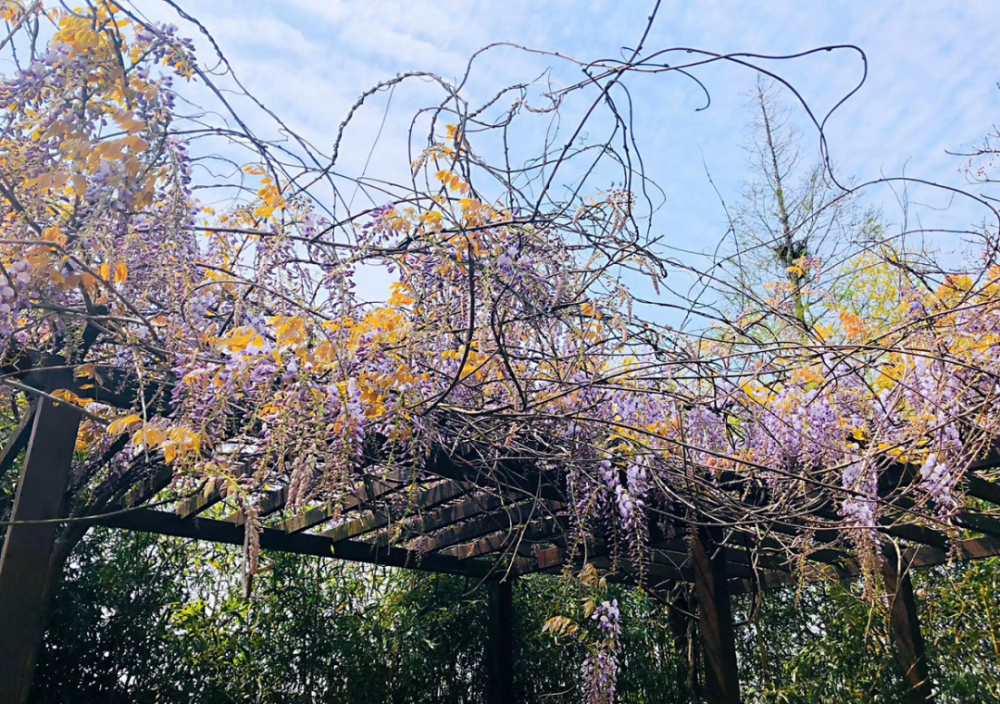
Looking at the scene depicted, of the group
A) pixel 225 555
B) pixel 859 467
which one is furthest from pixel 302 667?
pixel 859 467

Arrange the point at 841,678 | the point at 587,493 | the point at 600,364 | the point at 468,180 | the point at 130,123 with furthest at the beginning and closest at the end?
the point at 841,678, the point at 587,493, the point at 600,364, the point at 468,180, the point at 130,123

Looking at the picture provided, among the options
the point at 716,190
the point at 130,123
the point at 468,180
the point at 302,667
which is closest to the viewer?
the point at 130,123

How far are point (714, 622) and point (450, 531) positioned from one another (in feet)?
4.51

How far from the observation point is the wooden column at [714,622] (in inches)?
144

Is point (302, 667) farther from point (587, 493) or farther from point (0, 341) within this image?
point (0, 341)

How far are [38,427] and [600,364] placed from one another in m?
1.73

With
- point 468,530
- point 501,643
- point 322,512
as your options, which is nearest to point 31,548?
point 322,512

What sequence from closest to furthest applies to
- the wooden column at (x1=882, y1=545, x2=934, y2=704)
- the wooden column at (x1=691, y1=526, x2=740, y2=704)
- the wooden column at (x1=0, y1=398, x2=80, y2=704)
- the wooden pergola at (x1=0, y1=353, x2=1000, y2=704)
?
the wooden column at (x1=0, y1=398, x2=80, y2=704) < the wooden pergola at (x1=0, y1=353, x2=1000, y2=704) < the wooden column at (x1=691, y1=526, x2=740, y2=704) < the wooden column at (x1=882, y1=545, x2=934, y2=704)

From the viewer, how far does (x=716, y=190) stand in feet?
8.83

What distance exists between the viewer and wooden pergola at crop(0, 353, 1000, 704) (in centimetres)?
227

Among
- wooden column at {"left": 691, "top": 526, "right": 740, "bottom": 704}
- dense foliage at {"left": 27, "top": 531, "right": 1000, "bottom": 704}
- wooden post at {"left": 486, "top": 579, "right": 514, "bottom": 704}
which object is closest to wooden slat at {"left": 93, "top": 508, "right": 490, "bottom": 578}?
wooden post at {"left": 486, "top": 579, "right": 514, "bottom": 704}

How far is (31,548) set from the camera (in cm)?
225

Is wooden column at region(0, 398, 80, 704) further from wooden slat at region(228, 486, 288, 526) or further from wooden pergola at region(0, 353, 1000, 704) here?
wooden slat at region(228, 486, 288, 526)

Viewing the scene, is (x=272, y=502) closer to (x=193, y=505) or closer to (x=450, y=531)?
(x=193, y=505)
